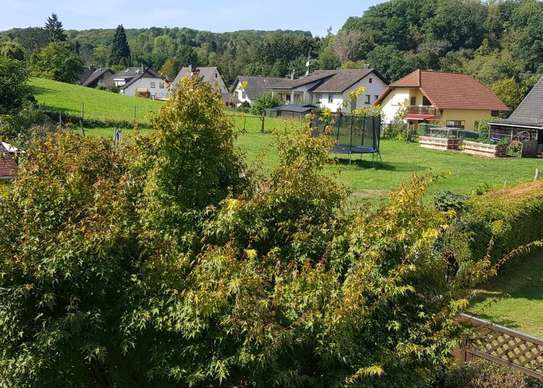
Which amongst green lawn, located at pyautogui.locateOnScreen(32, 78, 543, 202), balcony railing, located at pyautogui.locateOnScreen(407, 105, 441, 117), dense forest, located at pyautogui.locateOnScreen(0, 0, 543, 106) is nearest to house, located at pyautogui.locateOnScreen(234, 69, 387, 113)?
balcony railing, located at pyautogui.locateOnScreen(407, 105, 441, 117)

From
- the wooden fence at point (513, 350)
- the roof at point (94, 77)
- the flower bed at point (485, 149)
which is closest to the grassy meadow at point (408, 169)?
the wooden fence at point (513, 350)

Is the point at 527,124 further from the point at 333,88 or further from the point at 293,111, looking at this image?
the point at 333,88

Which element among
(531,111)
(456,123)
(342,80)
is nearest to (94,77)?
(342,80)

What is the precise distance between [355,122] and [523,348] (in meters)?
17.5

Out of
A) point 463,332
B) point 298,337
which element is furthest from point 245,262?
point 463,332

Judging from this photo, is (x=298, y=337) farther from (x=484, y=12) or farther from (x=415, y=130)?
(x=484, y=12)

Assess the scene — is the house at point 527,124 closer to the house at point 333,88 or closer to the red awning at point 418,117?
the red awning at point 418,117

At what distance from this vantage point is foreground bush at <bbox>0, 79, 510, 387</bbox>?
14.7 ft

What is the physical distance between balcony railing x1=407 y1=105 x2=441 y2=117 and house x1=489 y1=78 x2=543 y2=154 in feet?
24.2

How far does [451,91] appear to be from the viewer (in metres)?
45.5

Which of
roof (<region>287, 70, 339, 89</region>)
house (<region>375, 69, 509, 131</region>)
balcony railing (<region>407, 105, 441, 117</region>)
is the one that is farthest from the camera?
roof (<region>287, 70, 339, 89</region>)

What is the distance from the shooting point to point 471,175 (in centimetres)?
2331

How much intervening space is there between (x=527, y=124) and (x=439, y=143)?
538 centimetres

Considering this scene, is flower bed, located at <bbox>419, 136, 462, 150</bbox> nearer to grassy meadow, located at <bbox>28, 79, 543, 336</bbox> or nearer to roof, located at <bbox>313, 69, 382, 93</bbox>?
grassy meadow, located at <bbox>28, 79, 543, 336</bbox>
